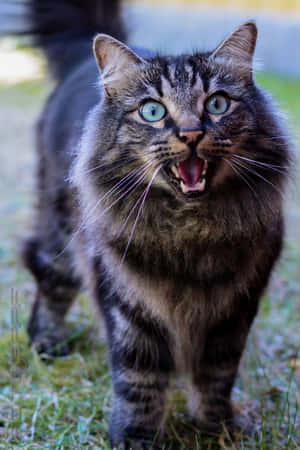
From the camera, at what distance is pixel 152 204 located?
69.8 inches

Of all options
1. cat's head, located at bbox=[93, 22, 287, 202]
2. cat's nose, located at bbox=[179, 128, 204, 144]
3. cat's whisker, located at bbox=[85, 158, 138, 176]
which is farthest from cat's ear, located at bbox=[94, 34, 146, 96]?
cat's nose, located at bbox=[179, 128, 204, 144]

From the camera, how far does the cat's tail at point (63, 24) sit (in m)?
2.85

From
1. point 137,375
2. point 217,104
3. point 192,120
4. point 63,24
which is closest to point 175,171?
point 192,120

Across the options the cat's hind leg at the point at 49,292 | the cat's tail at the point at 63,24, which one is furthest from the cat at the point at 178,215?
the cat's tail at the point at 63,24

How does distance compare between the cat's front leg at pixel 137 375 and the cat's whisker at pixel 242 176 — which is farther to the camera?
the cat's front leg at pixel 137 375

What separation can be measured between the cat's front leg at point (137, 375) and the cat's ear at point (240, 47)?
895 mm

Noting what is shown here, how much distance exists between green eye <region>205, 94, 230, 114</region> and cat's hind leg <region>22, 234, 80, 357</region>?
1232mm

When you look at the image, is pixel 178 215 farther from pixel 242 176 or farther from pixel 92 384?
pixel 92 384

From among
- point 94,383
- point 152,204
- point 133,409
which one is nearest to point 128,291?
point 152,204

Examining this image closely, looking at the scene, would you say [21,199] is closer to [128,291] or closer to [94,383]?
[94,383]

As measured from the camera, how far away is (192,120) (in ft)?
5.19

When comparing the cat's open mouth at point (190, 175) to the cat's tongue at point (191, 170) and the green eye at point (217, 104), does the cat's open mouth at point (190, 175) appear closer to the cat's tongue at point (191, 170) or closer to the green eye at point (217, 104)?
the cat's tongue at point (191, 170)

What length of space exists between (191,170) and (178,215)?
0.18 m

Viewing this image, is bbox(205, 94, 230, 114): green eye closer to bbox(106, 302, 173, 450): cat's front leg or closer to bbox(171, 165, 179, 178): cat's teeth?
bbox(171, 165, 179, 178): cat's teeth
